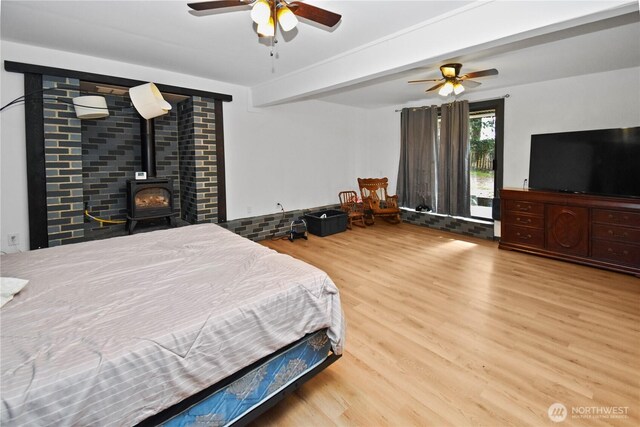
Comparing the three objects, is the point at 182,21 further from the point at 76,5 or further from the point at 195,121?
the point at 195,121

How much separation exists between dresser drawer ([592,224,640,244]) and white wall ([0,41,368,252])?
406cm

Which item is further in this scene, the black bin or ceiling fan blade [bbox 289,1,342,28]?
the black bin

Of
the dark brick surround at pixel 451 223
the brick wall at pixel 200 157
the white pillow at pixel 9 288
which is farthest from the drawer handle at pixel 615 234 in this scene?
the white pillow at pixel 9 288

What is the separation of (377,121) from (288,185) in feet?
8.53

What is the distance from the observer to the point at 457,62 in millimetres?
3484

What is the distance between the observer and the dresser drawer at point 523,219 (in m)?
4.01

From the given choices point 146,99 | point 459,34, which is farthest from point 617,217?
point 146,99

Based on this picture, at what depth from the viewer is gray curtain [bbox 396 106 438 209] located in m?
5.64

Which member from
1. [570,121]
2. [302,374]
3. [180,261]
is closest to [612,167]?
[570,121]

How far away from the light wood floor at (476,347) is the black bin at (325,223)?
1423 millimetres

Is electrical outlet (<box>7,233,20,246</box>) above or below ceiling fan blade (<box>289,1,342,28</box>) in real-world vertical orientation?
below

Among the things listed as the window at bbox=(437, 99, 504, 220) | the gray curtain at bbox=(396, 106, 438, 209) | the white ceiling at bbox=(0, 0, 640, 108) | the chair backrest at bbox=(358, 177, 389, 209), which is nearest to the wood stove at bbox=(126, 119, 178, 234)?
the white ceiling at bbox=(0, 0, 640, 108)

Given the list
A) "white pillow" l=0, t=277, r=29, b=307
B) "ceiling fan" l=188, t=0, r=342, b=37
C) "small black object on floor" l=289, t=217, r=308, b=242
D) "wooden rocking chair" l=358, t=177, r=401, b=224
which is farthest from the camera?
"wooden rocking chair" l=358, t=177, r=401, b=224

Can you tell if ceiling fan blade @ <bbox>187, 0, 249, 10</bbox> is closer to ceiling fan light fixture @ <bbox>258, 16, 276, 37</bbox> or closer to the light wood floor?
ceiling fan light fixture @ <bbox>258, 16, 276, 37</bbox>
